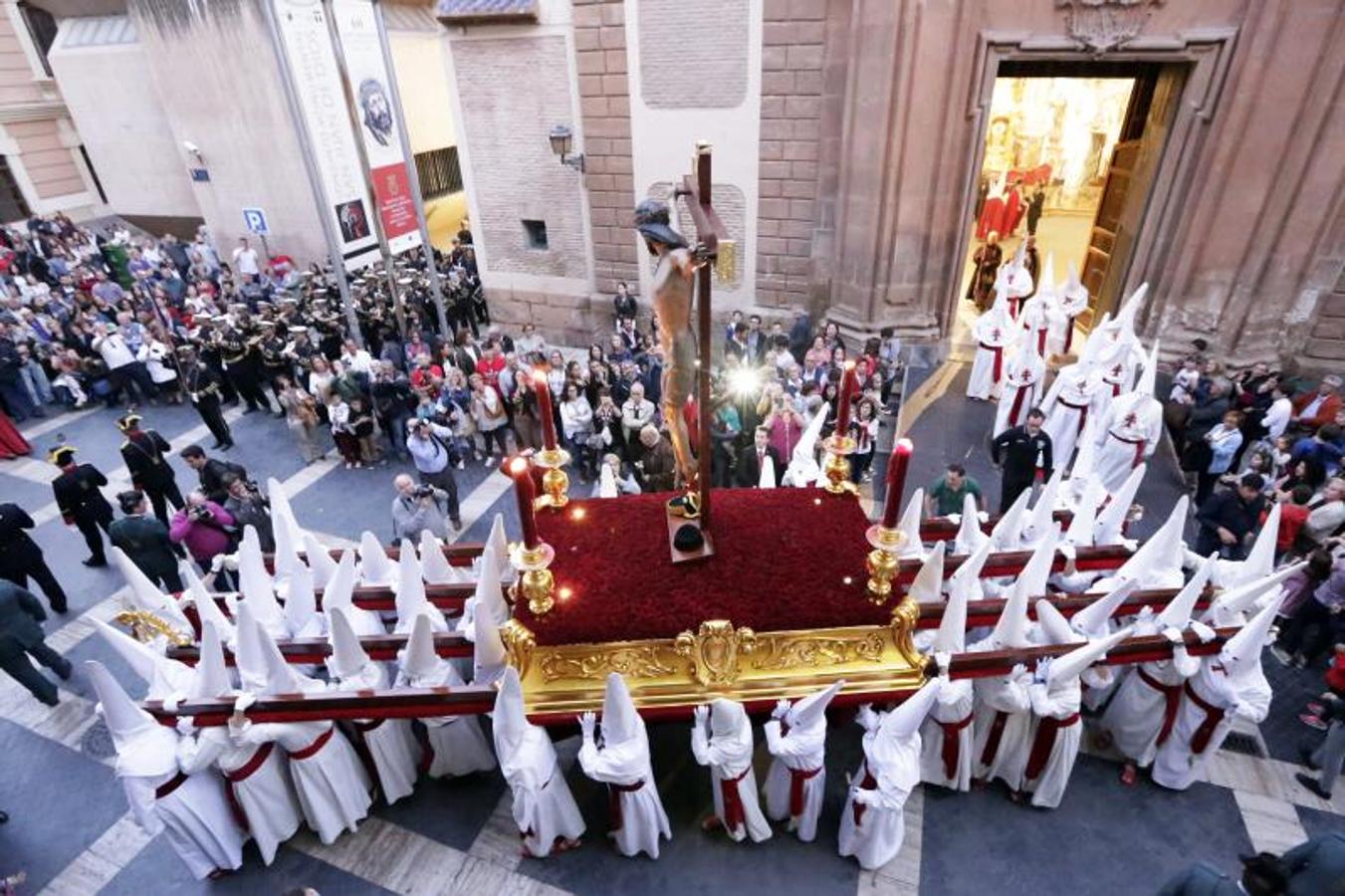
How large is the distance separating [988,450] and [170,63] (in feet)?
65.1

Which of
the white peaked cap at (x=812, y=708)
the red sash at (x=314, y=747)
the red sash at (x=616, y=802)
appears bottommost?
the red sash at (x=616, y=802)

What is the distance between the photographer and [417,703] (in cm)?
455

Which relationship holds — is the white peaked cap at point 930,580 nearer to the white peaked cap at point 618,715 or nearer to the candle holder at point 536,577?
the white peaked cap at point 618,715

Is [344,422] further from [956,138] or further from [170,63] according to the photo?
[170,63]

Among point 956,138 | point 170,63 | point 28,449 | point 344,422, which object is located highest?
point 170,63

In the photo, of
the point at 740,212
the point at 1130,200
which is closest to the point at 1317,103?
the point at 1130,200

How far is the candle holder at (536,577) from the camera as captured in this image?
4324 millimetres

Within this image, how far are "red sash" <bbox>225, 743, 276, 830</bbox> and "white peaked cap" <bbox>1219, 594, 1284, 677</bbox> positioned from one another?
6.48 m

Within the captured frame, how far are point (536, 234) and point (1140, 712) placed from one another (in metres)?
12.2

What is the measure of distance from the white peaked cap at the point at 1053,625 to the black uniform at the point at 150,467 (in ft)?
30.1

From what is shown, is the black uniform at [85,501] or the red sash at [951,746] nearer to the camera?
the red sash at [951,746]

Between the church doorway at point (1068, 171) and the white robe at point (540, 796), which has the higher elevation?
the church doorway at point (1068, 171)

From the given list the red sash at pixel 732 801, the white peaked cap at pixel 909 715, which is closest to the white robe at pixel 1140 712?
the white peaked cap at pixel 909 715

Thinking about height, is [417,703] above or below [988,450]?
above
